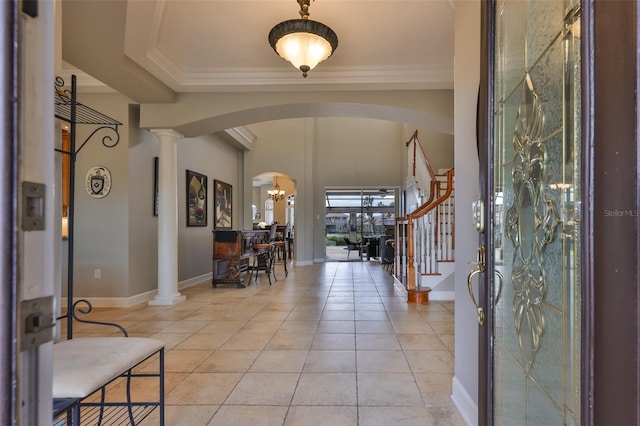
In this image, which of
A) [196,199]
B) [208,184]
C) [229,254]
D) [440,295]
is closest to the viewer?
[440,295]

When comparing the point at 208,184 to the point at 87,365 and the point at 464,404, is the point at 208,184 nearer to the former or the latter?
the point at 87,365

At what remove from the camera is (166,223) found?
4852 mm

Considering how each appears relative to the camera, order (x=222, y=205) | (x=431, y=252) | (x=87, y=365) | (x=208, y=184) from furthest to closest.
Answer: (x=222, y=205)
(x=208, y=184)
(x=431, y=252)
(x=87, y=365)

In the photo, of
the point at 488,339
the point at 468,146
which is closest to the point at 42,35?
the point at 488,339

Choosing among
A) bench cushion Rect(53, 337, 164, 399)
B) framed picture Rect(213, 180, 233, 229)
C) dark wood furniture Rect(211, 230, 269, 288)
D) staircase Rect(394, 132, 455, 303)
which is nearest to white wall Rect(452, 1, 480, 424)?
bench cushion Rect(53, 337, 164, 399)

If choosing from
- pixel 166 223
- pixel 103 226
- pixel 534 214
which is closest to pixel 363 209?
pixel 166 223

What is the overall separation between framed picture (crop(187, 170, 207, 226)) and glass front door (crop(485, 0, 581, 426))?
18.7 feet

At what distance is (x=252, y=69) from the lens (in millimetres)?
4305

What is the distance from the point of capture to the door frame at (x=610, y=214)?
1.78ft

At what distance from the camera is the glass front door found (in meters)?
0.87

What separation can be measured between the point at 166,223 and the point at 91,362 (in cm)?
381

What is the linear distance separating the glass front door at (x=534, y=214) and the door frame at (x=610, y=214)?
133 mm

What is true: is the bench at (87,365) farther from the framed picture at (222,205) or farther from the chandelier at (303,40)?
the framed picture at (222,205)

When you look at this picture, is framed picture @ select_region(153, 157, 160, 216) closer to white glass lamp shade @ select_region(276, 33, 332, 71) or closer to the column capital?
the column capital
